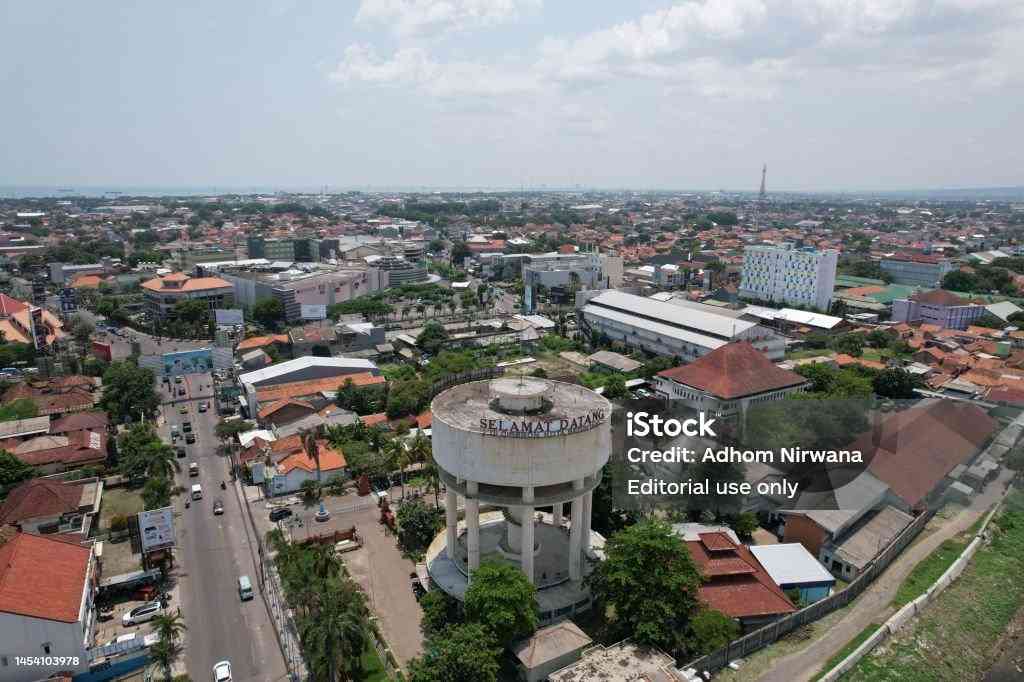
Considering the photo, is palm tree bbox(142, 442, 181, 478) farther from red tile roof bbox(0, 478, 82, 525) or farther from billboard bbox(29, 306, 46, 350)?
billboard bbox(29, 306, 46, 350)

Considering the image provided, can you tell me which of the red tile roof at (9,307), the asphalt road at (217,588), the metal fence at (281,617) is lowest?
the asphalt road at (217,588)

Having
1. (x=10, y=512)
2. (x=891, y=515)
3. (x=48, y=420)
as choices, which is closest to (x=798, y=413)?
(x=891, y=515)

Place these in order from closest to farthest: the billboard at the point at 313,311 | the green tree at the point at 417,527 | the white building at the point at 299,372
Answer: the green tree at the point at 417,527 → the white building at the point at 299,372 → the billboard at the point at 313,311

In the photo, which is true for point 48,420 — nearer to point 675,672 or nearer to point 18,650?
point 18,650

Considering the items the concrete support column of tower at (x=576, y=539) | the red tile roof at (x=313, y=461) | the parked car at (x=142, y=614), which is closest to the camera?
the parked car at (x=142, y=614)

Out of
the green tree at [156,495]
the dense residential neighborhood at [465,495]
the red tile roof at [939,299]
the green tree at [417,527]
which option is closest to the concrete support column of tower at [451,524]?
the dense residential neighborhood at [465,495]

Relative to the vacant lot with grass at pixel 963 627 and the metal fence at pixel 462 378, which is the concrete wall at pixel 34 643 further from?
the vacant lot with grass at pixel 963 627
